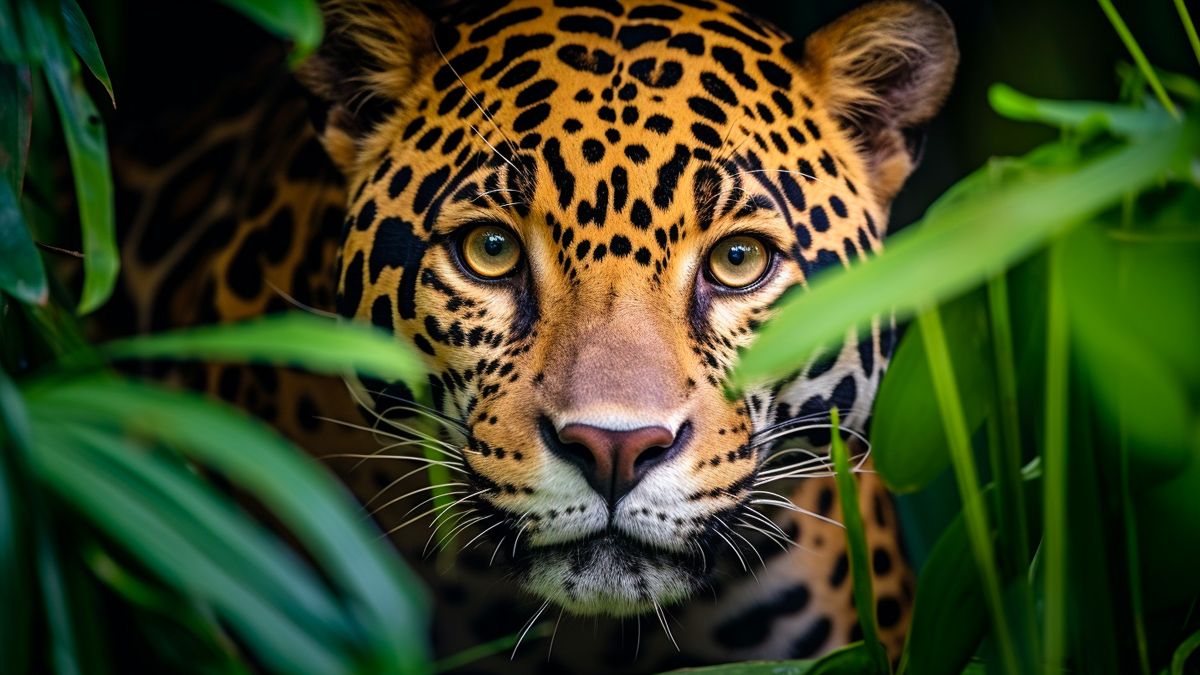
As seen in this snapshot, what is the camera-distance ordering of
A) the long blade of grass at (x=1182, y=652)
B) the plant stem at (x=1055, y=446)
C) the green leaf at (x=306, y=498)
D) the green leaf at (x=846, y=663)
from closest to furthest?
the green leaf at (x=306, y=498), the plant stem at (x=1055, y=446), the long blade of grass at (x=1182, y=652), the green leaf at (x=846, y=663)

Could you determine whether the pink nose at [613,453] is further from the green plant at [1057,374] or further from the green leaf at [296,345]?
the green leaf at [296,345]

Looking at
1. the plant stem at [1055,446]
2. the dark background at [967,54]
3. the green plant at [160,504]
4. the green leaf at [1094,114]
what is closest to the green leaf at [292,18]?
the green plant at [160,504]

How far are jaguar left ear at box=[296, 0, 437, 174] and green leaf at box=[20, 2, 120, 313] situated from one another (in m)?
0.84

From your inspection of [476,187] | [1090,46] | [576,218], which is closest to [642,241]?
[576,218]

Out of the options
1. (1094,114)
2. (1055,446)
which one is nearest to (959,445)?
(1055,446)

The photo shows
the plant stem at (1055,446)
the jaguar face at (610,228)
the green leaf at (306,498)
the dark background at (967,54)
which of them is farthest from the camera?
the dark background at (967,54)

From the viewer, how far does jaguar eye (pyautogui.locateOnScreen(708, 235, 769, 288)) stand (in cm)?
200

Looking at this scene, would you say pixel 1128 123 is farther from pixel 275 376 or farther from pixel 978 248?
pixel 275 376

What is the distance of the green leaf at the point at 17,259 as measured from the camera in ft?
4.25

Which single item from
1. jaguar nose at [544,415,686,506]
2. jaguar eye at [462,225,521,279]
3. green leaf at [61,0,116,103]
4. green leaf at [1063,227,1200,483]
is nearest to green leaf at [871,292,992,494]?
green leaf at [1063,227,1200,483]

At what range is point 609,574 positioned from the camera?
71.8 inches

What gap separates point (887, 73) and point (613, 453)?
0.99 m

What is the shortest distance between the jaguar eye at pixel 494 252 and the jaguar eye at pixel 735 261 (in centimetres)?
32

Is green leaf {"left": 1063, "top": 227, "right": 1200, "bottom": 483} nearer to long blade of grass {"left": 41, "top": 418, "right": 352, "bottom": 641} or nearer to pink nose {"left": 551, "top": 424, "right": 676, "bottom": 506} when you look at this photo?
pink nose {"left": 551, "top": 424, "right": 676, "bottom": 506}
